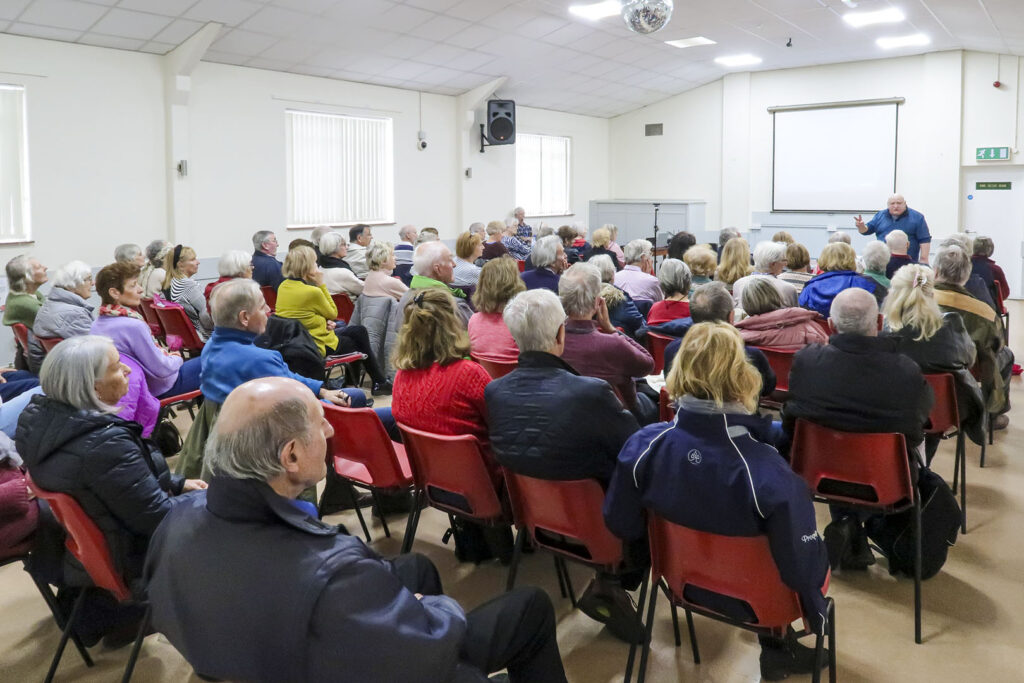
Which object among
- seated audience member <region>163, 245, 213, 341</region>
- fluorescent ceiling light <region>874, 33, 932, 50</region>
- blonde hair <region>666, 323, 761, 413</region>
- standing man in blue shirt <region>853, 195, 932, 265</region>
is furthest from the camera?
fluorescent ceiling light <region>874, 33, 932, 50</region>

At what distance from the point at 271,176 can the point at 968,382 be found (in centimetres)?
785

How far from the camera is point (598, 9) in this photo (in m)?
9.09

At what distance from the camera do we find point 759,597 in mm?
2059

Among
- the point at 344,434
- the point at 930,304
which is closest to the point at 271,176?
the point at 344,434

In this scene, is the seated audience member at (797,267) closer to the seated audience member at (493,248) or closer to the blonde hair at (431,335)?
the seated audience member at (493,248)

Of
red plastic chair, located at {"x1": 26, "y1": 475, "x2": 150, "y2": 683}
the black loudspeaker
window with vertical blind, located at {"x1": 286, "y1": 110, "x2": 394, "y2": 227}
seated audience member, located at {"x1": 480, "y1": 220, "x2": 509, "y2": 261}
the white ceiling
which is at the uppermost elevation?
the white ceiling

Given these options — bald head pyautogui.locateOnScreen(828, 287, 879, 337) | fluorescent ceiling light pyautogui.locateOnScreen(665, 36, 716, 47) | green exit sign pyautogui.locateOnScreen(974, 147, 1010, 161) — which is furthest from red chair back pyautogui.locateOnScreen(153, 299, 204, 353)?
green exit sign pyautogui.locateOnScreen(974, 147, 1010, 161)

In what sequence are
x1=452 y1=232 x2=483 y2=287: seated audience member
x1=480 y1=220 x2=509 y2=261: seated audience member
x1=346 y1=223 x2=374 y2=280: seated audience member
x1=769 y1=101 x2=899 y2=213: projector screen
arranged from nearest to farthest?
x1=452 y1=232 x2=483 y2=287: seated audience member
x1=346 y1=223 x2=374 y2=280: seated audience member
x1=480 y1=220 x2=509 y2=261: seated audience member
x1=769 y1=101 x2=899 y2=213: projector screen

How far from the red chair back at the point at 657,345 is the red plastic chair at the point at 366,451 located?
189 cm

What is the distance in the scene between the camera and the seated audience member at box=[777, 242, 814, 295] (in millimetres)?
5641

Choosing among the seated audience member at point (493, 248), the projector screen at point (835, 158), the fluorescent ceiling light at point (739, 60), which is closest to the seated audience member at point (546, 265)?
the seated audience member at point (493, 248)

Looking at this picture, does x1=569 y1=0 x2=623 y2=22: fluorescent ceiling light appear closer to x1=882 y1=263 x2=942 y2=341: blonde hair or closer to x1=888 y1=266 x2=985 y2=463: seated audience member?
x1=882 y1=263 x2=942 y2=341: blonde hair

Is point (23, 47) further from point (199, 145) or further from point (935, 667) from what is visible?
point (935, 667)

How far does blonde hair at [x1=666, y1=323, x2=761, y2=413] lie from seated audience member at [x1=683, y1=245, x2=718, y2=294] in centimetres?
337
